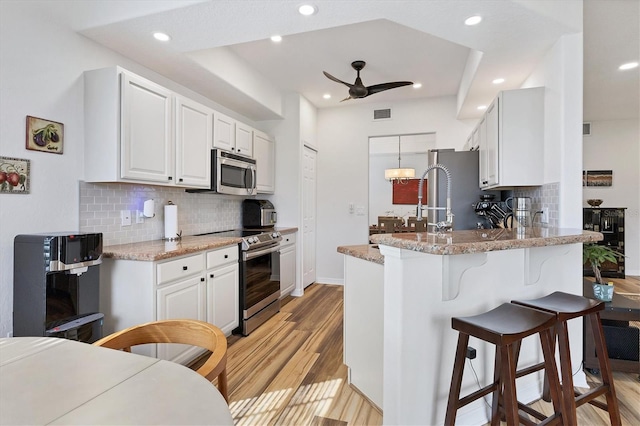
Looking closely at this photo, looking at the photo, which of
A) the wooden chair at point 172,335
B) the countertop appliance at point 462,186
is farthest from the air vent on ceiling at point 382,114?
the wooden chair at point 172,335

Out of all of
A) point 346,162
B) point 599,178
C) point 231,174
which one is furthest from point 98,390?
point 599,178

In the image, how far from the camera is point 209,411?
670 mm

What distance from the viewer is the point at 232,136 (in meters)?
→ 3.63

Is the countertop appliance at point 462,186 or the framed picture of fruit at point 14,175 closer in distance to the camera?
the framed picture of fruit at point 14,175

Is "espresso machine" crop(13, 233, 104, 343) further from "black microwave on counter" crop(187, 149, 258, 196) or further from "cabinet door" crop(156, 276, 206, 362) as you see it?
"black microwave on counter" crop(187, 149, 258, 196)

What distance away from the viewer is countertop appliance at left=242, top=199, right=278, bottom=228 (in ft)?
14.1

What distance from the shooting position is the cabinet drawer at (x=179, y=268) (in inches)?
86.3

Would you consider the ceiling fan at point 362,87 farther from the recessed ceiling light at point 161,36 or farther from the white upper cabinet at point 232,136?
the recessed ceiling light at point 161,36

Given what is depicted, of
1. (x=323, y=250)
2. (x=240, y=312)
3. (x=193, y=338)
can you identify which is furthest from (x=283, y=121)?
(x=193, y=338)

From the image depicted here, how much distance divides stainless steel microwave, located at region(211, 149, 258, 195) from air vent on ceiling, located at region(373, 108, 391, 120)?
213cm

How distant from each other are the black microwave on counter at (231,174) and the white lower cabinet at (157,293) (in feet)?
3.04

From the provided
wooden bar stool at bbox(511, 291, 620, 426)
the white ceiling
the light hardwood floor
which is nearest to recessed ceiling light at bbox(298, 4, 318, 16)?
the white ceiling

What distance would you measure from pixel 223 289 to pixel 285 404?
1.17 metres

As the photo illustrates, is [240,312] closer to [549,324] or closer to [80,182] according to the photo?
[80,182]
